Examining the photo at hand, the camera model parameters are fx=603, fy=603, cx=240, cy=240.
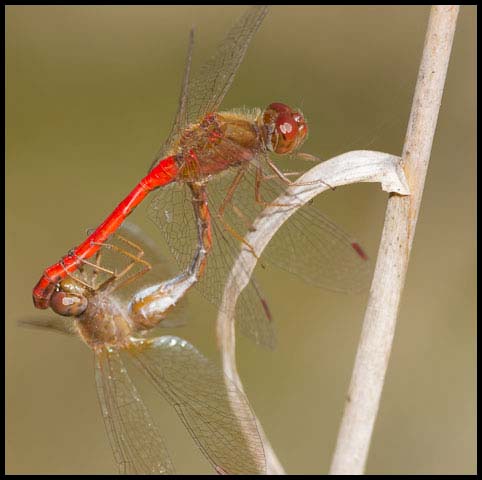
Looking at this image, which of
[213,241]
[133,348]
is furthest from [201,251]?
[133,348]

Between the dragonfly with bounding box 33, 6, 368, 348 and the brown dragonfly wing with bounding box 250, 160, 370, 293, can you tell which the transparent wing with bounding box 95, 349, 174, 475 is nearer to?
the dragonfly with bounding box 33, 6, 368, 348

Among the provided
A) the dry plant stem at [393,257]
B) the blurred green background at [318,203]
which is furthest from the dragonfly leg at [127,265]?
the dry plant stem at [393,257]

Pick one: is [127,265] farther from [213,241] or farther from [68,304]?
[213,241]

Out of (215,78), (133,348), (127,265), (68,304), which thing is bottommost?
(133,348)

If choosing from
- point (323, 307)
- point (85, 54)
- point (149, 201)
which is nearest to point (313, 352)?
point (323, 307)

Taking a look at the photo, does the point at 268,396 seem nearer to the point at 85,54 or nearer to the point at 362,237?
the point at 362,237

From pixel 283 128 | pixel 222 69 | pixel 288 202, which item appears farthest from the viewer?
pixel 222 69

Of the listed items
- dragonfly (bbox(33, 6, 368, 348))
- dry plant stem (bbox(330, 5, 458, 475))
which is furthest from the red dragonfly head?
dry plant stem (bbox(330, 5, 458, 475))

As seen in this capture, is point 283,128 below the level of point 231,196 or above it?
above
